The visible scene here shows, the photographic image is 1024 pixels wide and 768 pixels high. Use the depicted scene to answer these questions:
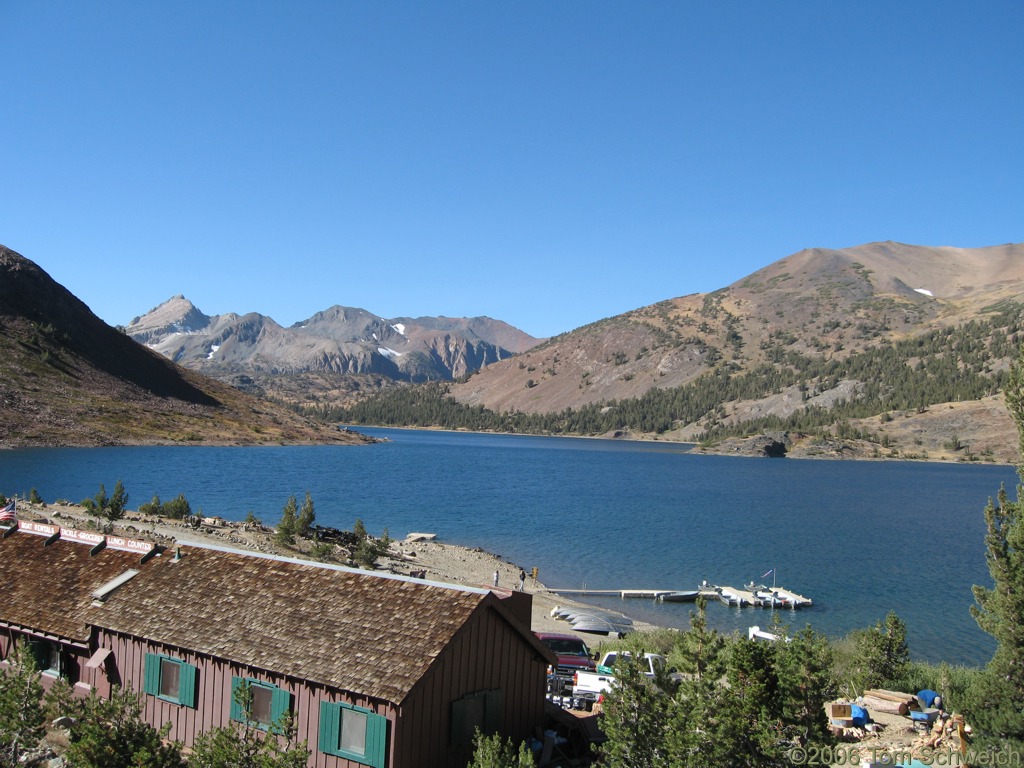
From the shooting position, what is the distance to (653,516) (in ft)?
291

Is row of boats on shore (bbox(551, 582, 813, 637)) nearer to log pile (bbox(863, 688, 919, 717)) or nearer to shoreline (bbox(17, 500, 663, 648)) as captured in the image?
shoreline (bbox(17, 500, 663, 648))

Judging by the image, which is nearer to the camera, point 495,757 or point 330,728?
point 495,757

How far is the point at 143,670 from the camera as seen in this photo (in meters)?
17.7

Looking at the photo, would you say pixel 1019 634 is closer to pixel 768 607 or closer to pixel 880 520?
pixel 768 607

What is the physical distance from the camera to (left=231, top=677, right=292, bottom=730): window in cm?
1570

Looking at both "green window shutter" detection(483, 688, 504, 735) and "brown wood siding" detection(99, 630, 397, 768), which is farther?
"green window shutter" detection(483, 688, 504, 735)

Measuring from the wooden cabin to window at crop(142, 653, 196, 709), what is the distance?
3 centimetres

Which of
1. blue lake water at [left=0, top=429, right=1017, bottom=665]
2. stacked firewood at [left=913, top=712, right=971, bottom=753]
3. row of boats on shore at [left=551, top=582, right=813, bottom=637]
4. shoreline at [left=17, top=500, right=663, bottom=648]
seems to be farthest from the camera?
blue lake water at [left=0, top=429, right=1017, bottom=665]

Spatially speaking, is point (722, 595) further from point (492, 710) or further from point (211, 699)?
point (211, 699)

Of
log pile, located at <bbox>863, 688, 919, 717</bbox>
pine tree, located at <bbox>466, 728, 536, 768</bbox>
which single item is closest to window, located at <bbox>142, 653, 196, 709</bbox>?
pine tree, located at <bbox>466, 728, 536, 768</bbox>

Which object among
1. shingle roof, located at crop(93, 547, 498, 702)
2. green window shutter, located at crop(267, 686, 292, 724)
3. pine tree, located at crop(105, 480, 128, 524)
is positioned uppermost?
shingle roof, located at crop(93, 547, 498, 702)

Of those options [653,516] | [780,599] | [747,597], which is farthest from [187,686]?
[653,516]

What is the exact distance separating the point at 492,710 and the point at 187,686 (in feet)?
21.5

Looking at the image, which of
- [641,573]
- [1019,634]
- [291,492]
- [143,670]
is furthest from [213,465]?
[1019,634]
